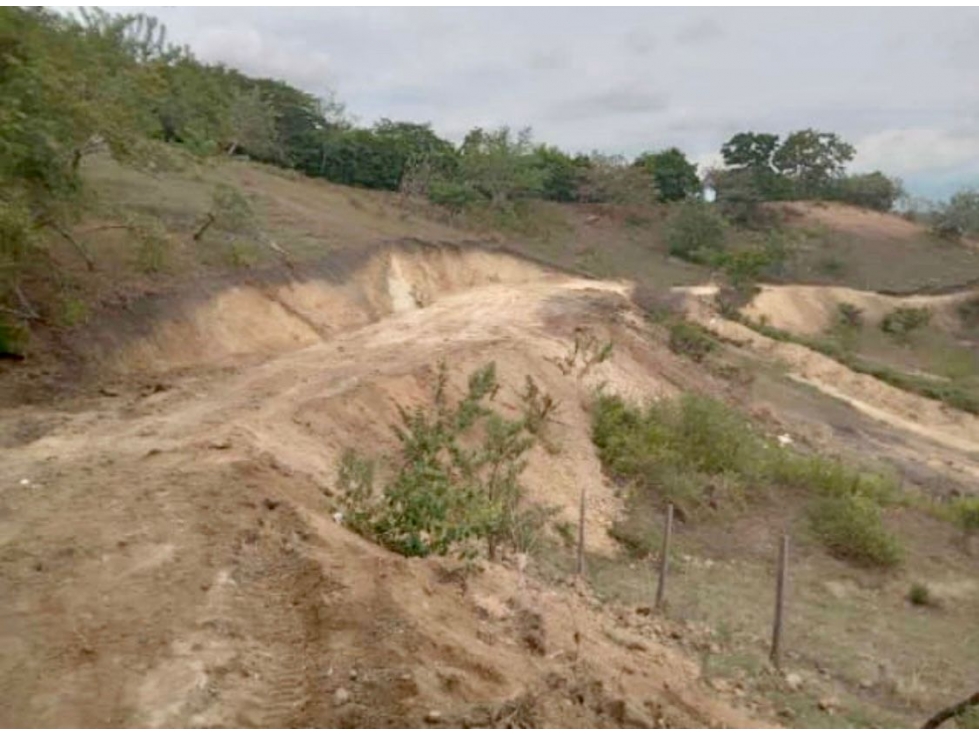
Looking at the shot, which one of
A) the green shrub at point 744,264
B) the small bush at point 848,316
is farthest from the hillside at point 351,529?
the small bush at point 848,316

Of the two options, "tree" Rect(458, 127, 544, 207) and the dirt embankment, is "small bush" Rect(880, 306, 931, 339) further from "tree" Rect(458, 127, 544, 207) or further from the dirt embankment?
"tree" Rect(458, 127, 544, 207)

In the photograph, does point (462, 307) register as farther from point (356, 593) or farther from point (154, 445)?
point (356, 593)

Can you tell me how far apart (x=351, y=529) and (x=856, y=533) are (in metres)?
9.15

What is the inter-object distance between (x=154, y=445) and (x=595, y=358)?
1021 cm

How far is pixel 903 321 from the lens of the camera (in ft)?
135

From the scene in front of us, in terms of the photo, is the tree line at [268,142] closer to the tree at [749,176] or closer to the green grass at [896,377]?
the tree at [749,176]

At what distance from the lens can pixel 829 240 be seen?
179ft

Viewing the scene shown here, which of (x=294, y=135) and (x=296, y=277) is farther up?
(x=294, y=135)

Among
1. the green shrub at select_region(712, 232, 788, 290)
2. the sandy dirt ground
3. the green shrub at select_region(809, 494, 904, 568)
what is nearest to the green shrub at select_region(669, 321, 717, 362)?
the green shrub at select_region(809, 494, 904, 568)

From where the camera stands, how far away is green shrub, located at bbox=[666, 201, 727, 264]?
49.2m

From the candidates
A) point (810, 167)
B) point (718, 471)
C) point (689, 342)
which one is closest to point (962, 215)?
point (810, 167)

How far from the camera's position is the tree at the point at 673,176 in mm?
60000

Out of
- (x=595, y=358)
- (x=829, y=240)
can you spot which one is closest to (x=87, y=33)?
(x=595, y=358)

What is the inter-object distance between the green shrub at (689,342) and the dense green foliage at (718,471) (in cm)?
764
